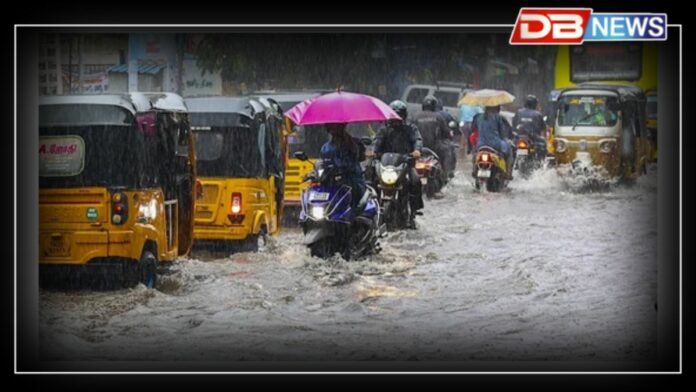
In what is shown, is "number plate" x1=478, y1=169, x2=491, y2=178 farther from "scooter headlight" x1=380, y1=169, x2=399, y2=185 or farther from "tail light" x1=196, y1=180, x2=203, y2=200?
"tail light" x1=196, y1=180, x2=203, y2=200

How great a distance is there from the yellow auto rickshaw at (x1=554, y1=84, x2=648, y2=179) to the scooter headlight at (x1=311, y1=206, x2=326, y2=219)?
8.04 feet

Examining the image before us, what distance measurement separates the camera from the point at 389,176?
526 inches

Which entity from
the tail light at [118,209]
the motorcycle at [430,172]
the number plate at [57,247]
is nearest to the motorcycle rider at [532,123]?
the motorcycle at [430,172]

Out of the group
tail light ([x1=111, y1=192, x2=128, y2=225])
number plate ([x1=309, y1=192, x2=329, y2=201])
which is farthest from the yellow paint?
tail light ([x1=111, y1=192, x2=128, y2=225])

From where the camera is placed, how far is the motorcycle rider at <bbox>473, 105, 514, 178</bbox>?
13109mm

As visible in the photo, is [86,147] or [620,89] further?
[620,89]

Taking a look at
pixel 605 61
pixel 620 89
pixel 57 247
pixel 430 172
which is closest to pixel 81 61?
pixel 57 247

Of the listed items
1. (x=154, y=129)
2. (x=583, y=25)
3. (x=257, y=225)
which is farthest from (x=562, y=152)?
(x=154, y=129)

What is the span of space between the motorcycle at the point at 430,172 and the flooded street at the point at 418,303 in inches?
31.5

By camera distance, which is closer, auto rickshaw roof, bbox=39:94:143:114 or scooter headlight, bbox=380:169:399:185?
auto rickshaw roof, bbox=39:94:143:114

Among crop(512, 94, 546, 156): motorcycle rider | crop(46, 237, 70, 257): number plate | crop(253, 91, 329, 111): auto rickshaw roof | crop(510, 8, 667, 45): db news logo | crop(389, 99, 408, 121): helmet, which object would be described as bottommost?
crop(46, 237, 70, 257): number plate

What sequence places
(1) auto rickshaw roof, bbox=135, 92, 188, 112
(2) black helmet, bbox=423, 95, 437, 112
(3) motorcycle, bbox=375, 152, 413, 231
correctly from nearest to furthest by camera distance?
(1) auto rickshaw roof, bbox=135, 92, 188, 112, (2) black helmet, bbox=423, 95, 437, 112, (3) motorcycle, bbox=375, 152, 413, 231

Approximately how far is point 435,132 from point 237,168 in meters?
2.01

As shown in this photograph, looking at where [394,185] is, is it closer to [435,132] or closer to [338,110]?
[435,132]
